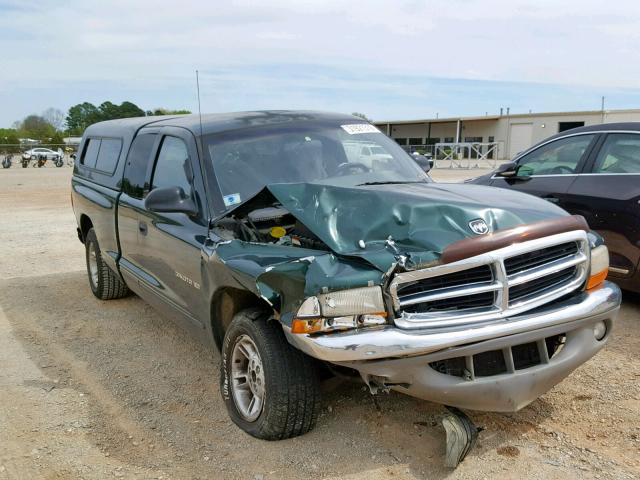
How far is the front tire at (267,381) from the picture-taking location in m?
3.10

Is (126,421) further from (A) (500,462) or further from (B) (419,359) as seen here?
(A) (500,462)

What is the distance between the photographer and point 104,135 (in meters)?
6.30

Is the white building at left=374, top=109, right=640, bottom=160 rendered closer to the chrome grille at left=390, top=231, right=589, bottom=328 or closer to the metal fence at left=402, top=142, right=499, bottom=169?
the metal fence at left=402, top=142, right=499, bottom=169

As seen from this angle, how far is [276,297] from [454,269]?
0.88 m

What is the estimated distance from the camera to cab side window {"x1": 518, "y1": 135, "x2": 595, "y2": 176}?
5.92 metres

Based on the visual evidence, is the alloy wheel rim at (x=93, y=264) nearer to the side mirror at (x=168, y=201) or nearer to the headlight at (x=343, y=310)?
the side mirror at (x=168, y=201)

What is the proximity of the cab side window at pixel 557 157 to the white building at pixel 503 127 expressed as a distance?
3560 cm

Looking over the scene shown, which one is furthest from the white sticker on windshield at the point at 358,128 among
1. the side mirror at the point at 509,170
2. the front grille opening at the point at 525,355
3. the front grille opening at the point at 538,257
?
the front grille opening at the point at 525,355

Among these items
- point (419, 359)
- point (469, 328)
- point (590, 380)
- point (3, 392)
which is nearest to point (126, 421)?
point (3, 392)

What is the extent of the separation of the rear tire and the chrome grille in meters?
3.92

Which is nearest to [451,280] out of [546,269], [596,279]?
[546,269]

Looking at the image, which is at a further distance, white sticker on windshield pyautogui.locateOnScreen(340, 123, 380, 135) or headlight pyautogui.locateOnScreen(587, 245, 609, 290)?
white sticker on windshield pyautogui.locateOnScreen(340, 123, 380, 135)

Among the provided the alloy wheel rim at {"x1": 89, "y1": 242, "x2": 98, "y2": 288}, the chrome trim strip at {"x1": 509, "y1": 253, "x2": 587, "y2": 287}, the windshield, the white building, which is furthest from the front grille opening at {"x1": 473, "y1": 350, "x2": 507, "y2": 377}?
the white building

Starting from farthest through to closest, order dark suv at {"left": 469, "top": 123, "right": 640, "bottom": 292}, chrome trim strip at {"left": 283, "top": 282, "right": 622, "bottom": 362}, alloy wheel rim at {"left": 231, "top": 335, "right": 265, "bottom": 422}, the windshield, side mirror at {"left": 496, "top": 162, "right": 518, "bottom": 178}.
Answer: side mirror at {"left": 496, "top": 162, "right": 518, "bottom": 178} < dark suv at {"left": 469, "top": 123, "right": 640, "bottom": 292} < the windshield < alloy wheel rim at {"left": 231, "top": 335, "right": 265, "bottom": 422} < chrome trim strip at {"left": 283, "top": 282, "right": 622, "bottom": 362}
